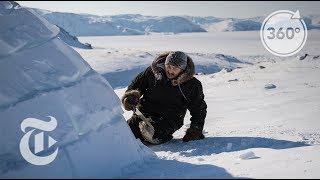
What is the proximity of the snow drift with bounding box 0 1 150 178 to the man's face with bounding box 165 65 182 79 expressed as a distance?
1.00m

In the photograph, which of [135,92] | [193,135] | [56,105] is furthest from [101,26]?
[56,105]

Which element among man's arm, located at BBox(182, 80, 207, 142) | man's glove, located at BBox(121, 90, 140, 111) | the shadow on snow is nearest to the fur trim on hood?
man's arm, located at BBox(182, 80, 207, 142)

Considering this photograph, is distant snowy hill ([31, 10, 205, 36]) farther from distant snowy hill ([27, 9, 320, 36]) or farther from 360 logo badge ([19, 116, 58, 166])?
360 logo badge ([19, 116, 58, 166])

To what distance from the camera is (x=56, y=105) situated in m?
2.29

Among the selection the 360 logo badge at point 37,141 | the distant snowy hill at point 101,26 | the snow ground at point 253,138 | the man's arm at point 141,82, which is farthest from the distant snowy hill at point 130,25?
the 360 logo badge at point 37,141

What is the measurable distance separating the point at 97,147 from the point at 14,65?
0.72 meters

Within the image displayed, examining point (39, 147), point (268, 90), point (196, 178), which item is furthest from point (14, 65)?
point (268, 90)

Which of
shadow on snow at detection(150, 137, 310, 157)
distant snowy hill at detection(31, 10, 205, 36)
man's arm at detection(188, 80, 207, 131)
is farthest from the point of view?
distant snowy hill at detection(31, 10, 205, 36)

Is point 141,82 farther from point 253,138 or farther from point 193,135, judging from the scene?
point 253,138

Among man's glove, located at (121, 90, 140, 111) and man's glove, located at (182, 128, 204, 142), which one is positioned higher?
man's glove, located at (121, 90, 140, 111)

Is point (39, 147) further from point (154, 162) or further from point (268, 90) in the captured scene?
point (268, 90)

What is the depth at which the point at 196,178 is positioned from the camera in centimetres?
203

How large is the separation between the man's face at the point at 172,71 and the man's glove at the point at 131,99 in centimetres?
37

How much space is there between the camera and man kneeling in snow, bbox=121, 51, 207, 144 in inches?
141
